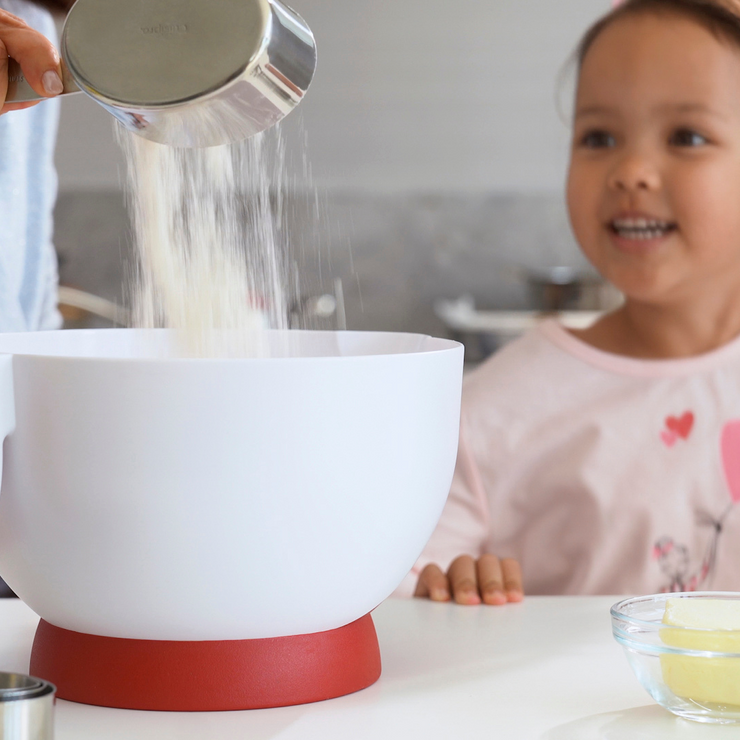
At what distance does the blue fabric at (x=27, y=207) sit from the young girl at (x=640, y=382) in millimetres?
513

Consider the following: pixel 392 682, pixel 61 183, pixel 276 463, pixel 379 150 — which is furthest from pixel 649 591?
pixel 61 183

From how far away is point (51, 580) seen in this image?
45 centimetres

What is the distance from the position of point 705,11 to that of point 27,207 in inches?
33.4

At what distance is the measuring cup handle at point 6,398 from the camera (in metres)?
0.43

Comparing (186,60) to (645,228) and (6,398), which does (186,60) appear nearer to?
(6,398)

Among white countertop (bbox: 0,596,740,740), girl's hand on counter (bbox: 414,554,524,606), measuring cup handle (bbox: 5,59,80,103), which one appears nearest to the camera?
white countertop (bbox: 0,596,740,740)

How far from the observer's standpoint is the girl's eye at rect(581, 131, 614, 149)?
1252mm

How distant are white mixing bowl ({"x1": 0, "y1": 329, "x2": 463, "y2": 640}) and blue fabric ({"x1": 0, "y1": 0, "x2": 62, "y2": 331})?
22.4 inches

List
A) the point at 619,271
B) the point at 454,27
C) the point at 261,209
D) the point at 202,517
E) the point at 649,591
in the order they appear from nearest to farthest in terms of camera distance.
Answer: the point at 202,517
the point at 261,209
the point at 649,591
the point at 619,271
the point at 454,27

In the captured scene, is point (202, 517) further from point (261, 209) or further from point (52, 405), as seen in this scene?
point (261, 209)

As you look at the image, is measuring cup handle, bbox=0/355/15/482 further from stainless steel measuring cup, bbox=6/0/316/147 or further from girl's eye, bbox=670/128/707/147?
girl's eye, bbox=670/128/707/147

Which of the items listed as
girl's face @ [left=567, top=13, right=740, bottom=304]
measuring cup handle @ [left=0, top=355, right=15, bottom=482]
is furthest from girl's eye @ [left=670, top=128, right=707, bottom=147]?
measuring cup handle @ [left=0, top=355, right=15, bottom=482]

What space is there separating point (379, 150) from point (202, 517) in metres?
Result: 3.75

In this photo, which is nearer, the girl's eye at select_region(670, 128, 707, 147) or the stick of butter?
the stick of butter
